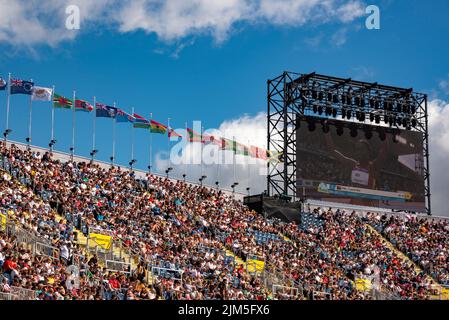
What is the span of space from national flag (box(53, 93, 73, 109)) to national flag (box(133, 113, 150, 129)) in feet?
17.4

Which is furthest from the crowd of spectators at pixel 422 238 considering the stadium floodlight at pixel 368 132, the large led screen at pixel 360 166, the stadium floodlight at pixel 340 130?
the stadium floodlight at pixel 340 130

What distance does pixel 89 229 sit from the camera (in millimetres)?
32938

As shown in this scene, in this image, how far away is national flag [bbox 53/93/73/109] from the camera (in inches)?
1679

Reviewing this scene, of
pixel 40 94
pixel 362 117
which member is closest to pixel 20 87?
pixel 40 94

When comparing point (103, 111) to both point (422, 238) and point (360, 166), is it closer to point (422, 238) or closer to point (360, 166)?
point (360, 166)

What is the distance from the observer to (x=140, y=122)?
47688 millimetres

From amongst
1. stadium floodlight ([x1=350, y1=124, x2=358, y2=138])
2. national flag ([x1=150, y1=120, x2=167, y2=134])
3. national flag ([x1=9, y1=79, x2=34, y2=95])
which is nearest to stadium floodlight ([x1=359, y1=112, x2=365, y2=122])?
stadium floodlight ([x1=350, y1=124, x2=358, y2=138])

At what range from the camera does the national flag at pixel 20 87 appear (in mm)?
41156

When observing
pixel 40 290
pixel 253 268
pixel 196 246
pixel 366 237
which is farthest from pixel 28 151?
pixel 366 237

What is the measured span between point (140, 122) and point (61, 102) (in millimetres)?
6188

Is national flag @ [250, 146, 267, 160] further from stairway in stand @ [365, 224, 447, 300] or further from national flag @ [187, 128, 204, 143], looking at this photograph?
stairway in stand @ [365, 224, 447, 300]

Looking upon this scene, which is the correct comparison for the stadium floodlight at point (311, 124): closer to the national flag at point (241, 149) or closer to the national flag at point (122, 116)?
the national flag at point (241, 149)

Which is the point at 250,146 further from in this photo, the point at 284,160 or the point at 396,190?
the point at 396,190

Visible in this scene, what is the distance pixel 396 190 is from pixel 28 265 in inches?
1363
